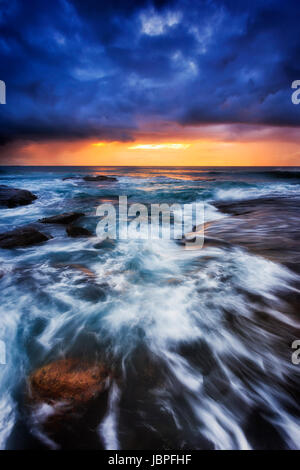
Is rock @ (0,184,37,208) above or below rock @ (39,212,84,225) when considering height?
above

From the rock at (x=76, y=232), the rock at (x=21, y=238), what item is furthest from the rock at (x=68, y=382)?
the rock at (x=76, y=232)

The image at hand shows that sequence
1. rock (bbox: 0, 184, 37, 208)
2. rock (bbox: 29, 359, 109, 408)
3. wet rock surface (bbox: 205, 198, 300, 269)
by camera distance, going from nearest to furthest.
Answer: rock (bbox: 29, 359, 109, 408), wet rock surface (bbox: 205, 198, 300, 269), rock (bbox: 0, 184, 37, 208)

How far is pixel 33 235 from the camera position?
5723 millimetres

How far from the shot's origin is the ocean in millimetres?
1608

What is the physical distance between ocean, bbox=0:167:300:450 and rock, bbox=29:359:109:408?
9cm

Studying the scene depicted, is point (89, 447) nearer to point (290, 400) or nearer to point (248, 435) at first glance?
point (248, 435)

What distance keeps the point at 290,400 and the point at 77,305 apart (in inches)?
108

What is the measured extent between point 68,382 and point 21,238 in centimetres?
476

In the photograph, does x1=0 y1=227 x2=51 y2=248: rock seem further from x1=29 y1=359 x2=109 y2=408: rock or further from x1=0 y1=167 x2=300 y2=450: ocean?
x1=29 y1=359 x2=109 y2=408: rock

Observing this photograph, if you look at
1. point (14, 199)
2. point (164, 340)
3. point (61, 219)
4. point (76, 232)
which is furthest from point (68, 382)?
point (14, 199)

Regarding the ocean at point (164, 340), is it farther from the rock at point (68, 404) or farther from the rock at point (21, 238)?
the rock at point (21, 238)

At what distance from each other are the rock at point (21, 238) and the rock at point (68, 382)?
13.9ft

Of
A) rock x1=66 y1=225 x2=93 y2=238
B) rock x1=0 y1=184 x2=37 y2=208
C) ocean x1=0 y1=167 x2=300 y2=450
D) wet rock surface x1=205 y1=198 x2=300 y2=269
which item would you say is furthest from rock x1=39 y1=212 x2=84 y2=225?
wet rock surface x1=205 y1=198 x2=300 y2=269

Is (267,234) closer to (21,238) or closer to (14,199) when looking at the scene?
(21,238)
